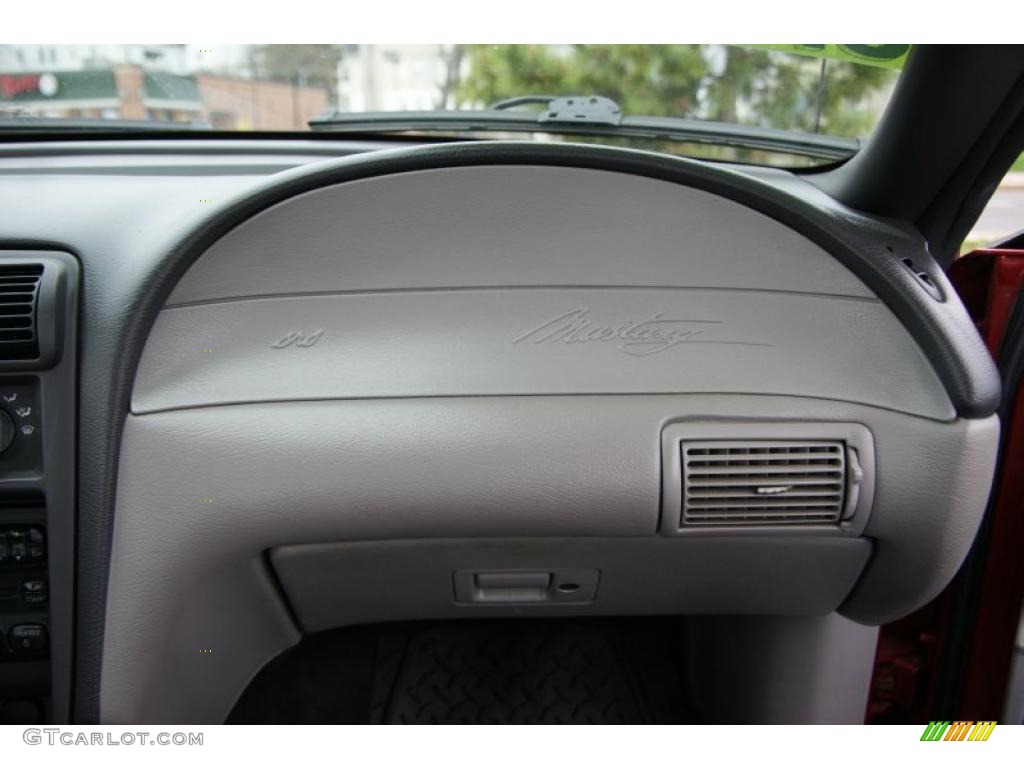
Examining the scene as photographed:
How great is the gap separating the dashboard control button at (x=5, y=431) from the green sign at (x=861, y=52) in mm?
1523

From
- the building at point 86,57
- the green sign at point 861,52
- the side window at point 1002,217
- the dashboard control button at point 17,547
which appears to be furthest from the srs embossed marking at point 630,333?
the building at point 86,57

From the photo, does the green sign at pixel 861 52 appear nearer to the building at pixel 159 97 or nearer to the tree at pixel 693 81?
the tree at pixel 693 81

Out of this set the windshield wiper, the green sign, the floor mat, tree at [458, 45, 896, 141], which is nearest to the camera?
the green sign

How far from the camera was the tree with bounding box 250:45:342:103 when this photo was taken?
1.73 metres

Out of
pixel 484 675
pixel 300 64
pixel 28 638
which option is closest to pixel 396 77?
pixel 300 64

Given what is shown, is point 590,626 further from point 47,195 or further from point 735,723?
point 47,195

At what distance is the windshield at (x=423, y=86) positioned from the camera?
1711 mm

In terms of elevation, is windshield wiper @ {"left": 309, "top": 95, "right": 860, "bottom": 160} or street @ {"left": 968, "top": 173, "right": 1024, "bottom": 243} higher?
windshield wiper @ {"left": 309, "top": 95, "right": 860, "bottom": 160}

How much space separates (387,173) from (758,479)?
31.4 inches

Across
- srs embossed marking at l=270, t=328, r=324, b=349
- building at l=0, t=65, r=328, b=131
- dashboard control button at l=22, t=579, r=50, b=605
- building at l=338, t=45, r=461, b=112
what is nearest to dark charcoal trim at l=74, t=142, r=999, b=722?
dashboard control button at l=22, t=579, r=50, b=605

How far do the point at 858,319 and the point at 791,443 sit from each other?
249 millimetres

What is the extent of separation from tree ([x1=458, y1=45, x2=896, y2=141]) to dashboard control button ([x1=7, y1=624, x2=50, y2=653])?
1.34m

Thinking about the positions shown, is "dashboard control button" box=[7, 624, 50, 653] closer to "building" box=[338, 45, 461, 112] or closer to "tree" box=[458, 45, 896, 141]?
"building" box=[338, 45, 461, 112]

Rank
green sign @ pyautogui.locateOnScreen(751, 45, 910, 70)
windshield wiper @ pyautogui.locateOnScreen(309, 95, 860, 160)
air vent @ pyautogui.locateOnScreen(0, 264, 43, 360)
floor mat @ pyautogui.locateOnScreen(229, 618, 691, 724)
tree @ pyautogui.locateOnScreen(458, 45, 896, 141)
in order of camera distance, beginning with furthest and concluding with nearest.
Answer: floor mat @ pyautogui.locateOnScreen(229, 618, 691, 724) → windshield wiper @ pyautogui.locateOnScreen(309, 95, 860, 160) → tree @ pyautogui.locateOnScreen(458, 45, 896, 141) → green sign @ pyautogui.locateOnScreen(751, 45, 910, 70) → air vent @ pyautogui.locateOnScreen(0, 264, 43, 360)
